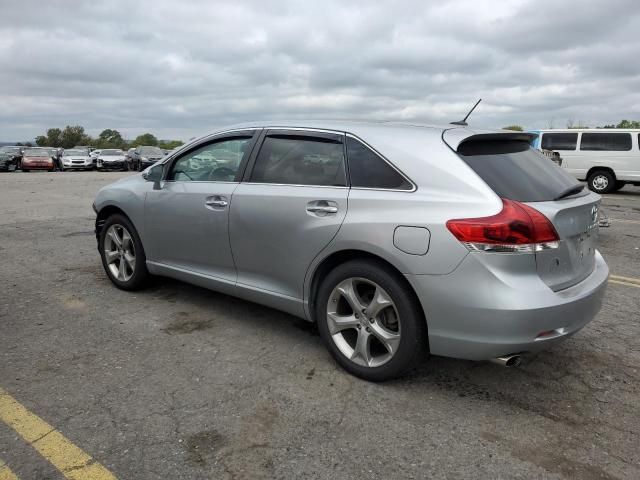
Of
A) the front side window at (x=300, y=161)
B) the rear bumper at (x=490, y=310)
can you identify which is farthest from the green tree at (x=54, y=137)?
the rear bumper at (x=490, y=310)

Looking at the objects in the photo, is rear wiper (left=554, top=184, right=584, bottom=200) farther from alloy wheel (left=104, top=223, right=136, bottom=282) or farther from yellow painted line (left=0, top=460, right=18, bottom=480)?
alloy wheel (left=104, top=223, right=136, bottom=282)

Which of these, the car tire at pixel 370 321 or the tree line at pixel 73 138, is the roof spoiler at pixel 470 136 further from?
the tree line at pixel 73 138

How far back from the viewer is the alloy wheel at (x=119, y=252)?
4.85 metres

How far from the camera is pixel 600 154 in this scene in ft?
55.8

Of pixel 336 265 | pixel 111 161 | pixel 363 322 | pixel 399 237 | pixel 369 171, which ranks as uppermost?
pixel 369 171

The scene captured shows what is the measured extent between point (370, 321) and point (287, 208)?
91 cm

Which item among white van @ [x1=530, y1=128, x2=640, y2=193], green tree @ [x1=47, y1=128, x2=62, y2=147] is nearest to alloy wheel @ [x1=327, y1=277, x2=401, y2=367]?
white van @ [x1=530, y1=128, x2=640, y2=193]

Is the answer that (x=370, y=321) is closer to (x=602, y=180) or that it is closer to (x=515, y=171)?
(x=515, y=171)

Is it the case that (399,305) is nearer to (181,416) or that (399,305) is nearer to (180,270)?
(181,416)

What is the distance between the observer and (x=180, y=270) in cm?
434

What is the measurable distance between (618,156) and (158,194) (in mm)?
16387

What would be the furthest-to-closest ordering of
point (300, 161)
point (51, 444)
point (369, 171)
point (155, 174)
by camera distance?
point (155, 174) → point (300, 161) → point (369, 171) → point (51, 444)

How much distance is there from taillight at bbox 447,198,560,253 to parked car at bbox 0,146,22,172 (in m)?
35.1

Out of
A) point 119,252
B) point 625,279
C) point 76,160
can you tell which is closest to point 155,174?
point 119,252
